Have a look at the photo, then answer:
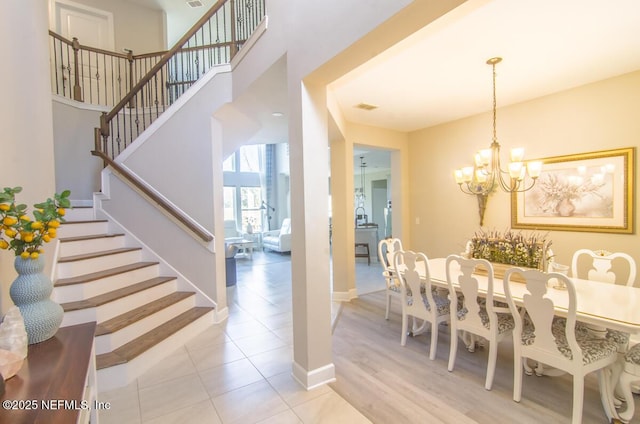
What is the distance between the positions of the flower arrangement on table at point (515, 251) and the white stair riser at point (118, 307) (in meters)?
3.50

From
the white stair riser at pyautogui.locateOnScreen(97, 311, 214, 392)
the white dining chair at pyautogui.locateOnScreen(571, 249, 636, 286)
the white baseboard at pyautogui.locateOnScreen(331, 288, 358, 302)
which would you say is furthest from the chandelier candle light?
the white stair riser at pyautogui.locateOnScreen(97, 311, 214, 392)

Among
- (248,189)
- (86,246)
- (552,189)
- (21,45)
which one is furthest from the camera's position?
(248,189)

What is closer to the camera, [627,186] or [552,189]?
[627,186]

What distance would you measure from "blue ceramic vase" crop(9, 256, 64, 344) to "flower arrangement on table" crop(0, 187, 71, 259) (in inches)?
2.6

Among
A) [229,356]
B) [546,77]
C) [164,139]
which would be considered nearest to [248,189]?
[164,139]

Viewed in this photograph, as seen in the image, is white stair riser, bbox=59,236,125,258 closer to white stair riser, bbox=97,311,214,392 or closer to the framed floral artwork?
white stair riser, bbox=97,311,214,392

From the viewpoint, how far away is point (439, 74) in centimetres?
295

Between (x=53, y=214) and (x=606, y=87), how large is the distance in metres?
4.82

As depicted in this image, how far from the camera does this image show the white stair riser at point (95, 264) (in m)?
2.89

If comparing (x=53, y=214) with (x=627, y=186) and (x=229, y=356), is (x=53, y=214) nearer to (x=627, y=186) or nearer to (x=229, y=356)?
(x=229, y=356)

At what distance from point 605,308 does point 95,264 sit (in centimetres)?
443

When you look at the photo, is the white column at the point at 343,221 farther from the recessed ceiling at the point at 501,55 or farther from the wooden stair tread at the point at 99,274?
the wooden stair tread at the point at 99,274

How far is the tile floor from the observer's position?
2.01 m

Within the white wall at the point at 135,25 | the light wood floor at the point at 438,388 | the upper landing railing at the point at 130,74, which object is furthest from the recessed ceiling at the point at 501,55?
the white wall at the point at 135,25
